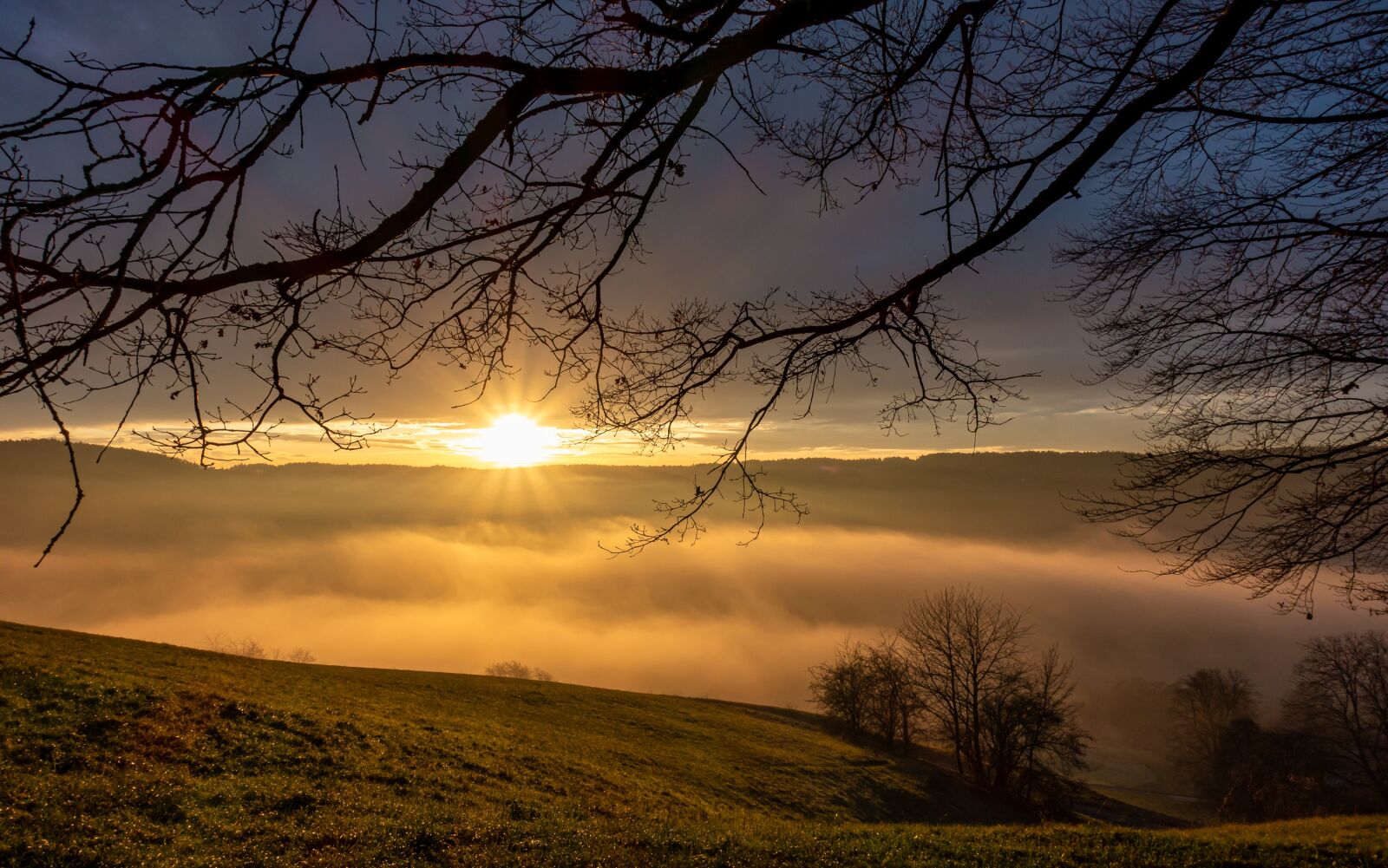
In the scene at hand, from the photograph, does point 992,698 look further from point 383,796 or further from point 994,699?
point 383,796

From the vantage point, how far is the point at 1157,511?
227 inches

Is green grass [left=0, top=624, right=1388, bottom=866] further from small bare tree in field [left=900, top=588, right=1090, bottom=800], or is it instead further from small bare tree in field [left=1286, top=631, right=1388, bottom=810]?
small bare tree in field [left=1286, top=631, right=1388, bottom=810]

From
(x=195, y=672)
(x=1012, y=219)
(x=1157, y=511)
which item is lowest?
(x=195, y=672)

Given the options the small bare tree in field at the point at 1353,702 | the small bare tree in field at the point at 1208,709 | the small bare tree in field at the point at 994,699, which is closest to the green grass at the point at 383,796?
the small bare tree in field at the point at 994,699

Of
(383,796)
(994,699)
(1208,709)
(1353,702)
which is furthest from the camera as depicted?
(1208,709)

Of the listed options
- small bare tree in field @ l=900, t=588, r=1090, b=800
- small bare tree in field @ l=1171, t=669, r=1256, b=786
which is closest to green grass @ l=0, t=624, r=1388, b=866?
small bare tree in field @ l=900, t=588, r=1090, b=800

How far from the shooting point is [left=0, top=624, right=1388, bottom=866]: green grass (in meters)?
8.06

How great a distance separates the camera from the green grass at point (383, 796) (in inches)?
317

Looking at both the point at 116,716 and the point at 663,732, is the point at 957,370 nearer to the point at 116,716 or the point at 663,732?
the point at 116,716

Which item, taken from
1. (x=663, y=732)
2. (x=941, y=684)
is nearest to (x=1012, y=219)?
(x=663, y=732)

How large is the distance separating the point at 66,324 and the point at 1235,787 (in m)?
61.9

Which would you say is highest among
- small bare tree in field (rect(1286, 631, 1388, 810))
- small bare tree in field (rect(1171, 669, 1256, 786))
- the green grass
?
the green grass

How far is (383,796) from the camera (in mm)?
12094

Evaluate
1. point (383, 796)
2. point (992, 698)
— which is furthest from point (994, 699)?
point (383, 796)
